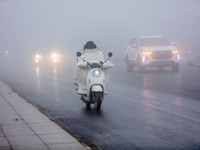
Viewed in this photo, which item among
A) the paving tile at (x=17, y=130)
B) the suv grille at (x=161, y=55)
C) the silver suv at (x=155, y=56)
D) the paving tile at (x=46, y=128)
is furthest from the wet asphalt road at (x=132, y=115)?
the suv grille at (x=161, y=55)

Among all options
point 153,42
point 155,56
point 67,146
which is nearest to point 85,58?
point 67,146

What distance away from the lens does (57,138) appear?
27.6 feet

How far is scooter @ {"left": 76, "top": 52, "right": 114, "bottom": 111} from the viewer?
11969mm

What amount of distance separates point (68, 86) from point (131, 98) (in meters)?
5.21

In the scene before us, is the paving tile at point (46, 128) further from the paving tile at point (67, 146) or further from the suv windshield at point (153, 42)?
the suv windshield at point (153, 42)

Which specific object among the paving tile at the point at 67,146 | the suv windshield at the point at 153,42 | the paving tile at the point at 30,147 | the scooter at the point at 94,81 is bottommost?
the paving tile at the point at 67,146

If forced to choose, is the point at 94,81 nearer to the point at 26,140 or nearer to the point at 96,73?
the point at 96,73

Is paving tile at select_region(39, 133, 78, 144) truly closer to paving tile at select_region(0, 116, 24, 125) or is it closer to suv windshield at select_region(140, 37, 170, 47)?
paving tile at select_region(0, 116, 24, 125)

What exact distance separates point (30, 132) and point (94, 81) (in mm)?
3398

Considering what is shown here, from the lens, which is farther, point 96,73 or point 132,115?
point 96,73

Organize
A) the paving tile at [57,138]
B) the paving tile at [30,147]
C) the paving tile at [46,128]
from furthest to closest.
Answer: the paving tile at [46,128] → the paving tile at [57,138] → the paving tile at [30,147]

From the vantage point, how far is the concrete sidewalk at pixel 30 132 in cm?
775

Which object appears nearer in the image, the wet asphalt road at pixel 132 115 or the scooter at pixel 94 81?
the wet asphalt road at pixel 132 115

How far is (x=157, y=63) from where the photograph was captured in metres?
26.9
